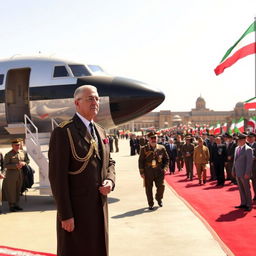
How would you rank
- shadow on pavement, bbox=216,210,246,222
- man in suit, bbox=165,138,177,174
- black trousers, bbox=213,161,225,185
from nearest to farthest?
shadow on pavement, bbox=216,210,246,222 → black trousers, bbox=213,161,225,185 → man in suit, bbox=165,138,177,174

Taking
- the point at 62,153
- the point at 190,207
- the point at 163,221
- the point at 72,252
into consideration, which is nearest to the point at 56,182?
the point at 62,153

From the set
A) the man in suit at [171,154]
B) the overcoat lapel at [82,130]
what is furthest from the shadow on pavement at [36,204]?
the man in suit at [171,154]

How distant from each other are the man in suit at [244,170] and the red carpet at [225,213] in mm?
259

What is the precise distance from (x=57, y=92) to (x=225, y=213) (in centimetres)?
529

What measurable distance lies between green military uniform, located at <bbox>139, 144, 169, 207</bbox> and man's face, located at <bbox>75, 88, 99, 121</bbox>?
6.03 meters

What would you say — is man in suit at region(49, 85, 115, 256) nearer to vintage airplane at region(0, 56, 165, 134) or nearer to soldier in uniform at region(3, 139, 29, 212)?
vintage airplane at region(0, 56, 165, 134)

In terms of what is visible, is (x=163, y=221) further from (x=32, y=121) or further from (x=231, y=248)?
(x=32, y=121)

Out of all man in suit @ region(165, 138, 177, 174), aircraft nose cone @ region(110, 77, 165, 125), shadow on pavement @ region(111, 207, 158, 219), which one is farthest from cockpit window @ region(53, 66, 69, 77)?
man in suit @ region(165, 138, 177, 174)

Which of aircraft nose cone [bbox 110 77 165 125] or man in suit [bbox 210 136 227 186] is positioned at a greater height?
aircraft nose cone [bbox 110 77 165 125]

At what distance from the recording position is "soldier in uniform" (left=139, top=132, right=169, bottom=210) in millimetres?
9594

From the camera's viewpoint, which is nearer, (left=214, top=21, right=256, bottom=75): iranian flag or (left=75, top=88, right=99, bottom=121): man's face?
(left=75, top=88, right=99, bottom=121): man's face

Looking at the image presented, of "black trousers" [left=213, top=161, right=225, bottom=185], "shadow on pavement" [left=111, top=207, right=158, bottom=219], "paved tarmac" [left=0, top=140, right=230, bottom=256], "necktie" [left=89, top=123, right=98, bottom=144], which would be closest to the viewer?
"necktie" [left=89, top=123, right=98, bottom=144]

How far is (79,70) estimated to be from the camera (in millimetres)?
10586

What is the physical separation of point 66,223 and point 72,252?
12.2 inches
